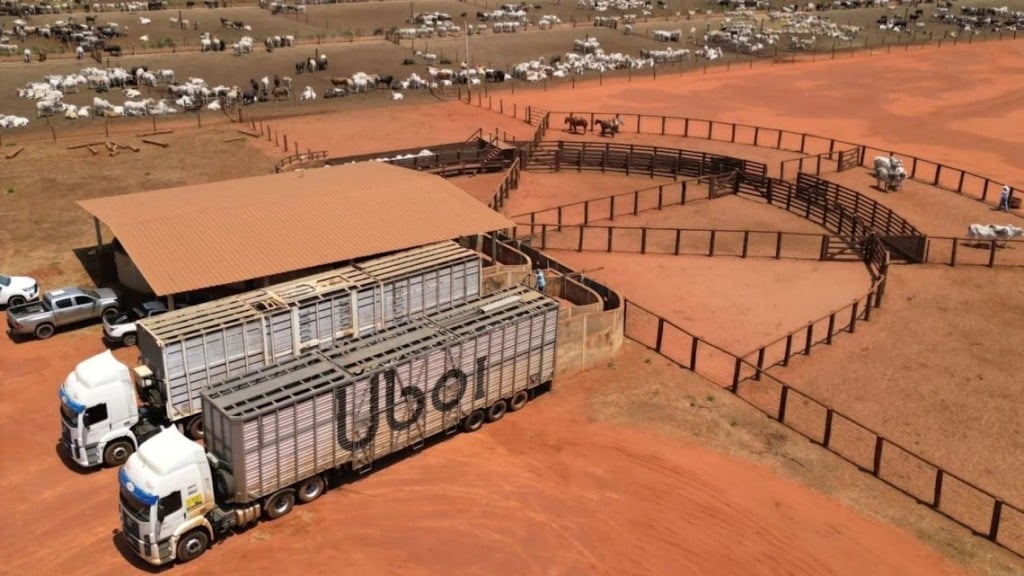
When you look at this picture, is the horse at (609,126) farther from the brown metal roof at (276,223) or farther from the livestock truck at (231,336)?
the livestock truck at (231,336)

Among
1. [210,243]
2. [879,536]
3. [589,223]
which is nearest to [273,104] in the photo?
[589,223]

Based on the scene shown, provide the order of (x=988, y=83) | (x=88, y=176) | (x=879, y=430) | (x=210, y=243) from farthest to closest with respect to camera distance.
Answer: (x=988, y=83) → (x=88, y=176) → (x=210, y=243) → (x=879, y=430)

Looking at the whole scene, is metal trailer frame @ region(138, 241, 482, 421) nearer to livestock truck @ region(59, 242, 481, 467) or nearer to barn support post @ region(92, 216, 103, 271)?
livestock truck @ region(59, 242, 481, 467)

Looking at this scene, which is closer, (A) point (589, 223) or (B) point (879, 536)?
(B) point (879, 536)

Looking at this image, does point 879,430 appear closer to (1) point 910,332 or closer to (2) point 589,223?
(1) point 910,332

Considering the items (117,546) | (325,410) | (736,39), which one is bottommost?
(117,546)

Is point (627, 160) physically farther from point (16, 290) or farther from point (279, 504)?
point (279, 504)

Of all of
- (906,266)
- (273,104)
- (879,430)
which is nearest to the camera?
(879,430)
